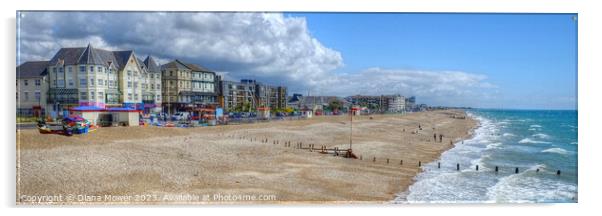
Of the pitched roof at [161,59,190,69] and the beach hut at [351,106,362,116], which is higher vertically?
the pitched roof at [161,59,190,69]

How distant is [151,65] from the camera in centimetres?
Result: 1462

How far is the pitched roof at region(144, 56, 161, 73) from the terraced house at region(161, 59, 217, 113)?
0.26 meters

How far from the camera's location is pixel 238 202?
1005 centimetres

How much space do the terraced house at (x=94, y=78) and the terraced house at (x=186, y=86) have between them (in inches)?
45.0

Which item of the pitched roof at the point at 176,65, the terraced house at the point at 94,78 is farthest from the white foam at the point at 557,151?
the terraced house at the point at 94,78

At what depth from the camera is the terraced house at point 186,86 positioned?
15336 mm

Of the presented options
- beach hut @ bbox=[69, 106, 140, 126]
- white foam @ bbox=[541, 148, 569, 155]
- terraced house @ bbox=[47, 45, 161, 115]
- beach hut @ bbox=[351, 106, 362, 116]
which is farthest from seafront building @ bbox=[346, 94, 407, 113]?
terraced house @ bbox=[47, 45, 161, 115]

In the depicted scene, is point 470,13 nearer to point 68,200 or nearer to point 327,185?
point 327,185

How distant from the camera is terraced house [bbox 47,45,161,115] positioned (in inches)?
492

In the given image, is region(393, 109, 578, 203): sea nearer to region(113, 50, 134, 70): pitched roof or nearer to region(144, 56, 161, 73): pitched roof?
region(144, 56, 161, 73): pitched roof

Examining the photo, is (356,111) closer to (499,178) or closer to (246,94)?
(246,94)

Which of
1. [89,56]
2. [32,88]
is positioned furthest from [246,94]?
[32,88]

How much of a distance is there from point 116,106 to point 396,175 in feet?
32.2
